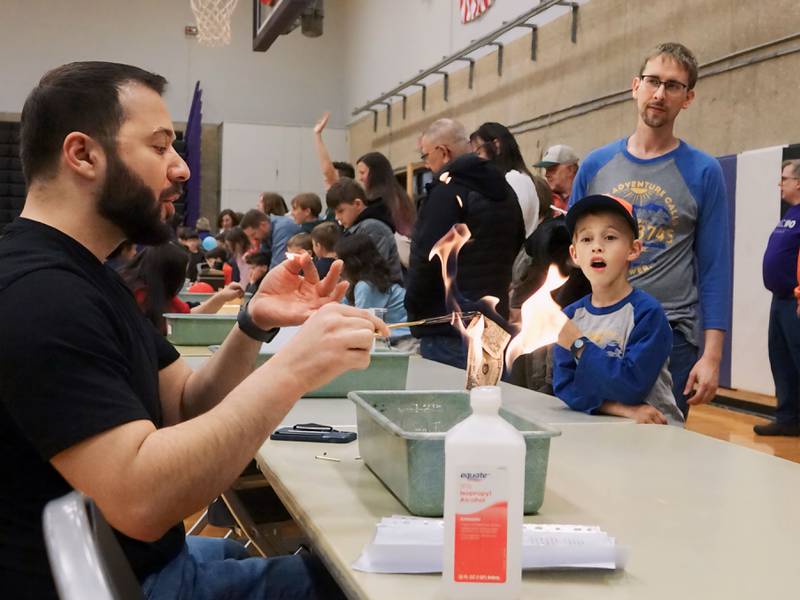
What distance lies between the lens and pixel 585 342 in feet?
7.26

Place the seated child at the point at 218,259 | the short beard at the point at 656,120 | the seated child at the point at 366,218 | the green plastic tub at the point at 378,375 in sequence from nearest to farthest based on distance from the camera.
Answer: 1. the green plastic tub at the point at 378,375
2. the short beard at the point at 656,120
3. the seated child at the point at 366,218
4. the seated child at the point at 218,259

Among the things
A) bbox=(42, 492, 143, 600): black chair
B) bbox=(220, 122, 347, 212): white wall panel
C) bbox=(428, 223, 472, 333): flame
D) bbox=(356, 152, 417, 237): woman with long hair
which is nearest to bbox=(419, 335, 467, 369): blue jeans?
bbox=(428, 223, 472, 333): flame

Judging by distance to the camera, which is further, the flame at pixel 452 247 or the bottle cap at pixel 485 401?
the flame at pixel 452 247

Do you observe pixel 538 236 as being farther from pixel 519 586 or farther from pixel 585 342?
pixel 519 586

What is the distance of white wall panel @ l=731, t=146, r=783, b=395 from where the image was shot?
5.92m

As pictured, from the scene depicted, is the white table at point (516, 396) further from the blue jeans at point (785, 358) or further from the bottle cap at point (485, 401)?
the blue jeans at point (785, 358)

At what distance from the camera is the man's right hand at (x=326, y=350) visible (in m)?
1.36

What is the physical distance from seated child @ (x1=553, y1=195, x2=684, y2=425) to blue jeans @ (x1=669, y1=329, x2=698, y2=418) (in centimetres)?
36

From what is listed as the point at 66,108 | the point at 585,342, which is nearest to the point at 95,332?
the point at 66,108

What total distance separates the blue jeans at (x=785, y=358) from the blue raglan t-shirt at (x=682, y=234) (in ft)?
9.21

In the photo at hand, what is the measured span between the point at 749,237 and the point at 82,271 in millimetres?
5623

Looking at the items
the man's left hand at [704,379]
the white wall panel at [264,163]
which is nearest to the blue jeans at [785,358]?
the man's left hand at [704,379]

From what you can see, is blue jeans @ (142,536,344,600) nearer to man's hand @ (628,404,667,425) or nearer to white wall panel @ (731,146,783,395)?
man's hand @ (628,404,667,425)

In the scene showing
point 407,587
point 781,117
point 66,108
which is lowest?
point 407,587
